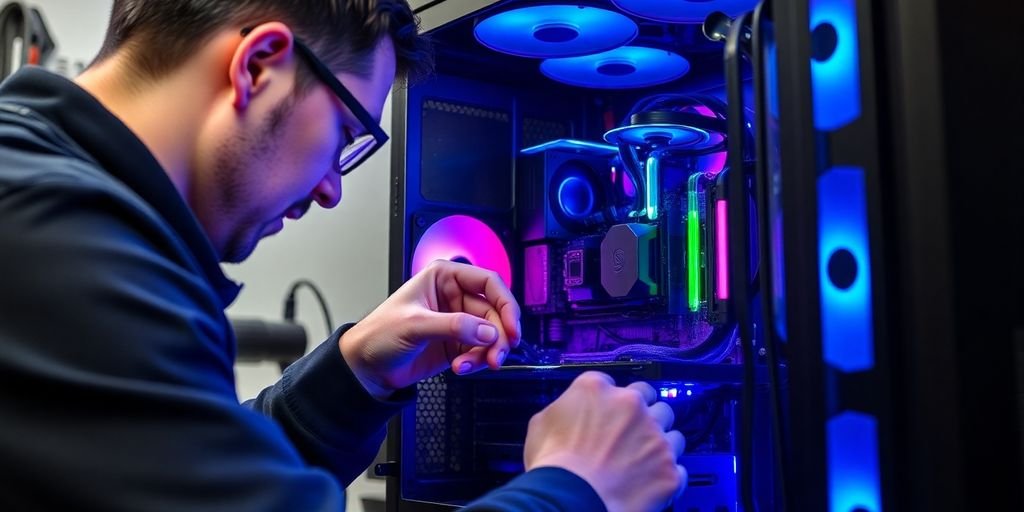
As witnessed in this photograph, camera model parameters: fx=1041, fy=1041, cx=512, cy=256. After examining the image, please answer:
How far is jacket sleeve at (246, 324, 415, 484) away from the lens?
1143 millimetres

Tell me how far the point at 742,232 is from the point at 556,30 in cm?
47

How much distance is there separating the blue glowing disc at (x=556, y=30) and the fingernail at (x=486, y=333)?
1.30 ft

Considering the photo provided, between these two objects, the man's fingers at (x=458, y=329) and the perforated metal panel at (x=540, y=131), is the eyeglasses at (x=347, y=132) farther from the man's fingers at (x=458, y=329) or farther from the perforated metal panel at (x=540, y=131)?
the perforated metal panel at (x=540, y=131)

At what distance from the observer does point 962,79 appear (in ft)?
2.54

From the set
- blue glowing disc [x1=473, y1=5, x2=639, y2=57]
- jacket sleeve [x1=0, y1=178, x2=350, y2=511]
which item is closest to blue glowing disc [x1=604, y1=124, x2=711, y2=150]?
blue glowing disc [x1=473, y1=5, x2=639, y2=57]

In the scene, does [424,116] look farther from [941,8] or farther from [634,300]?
[941,8]

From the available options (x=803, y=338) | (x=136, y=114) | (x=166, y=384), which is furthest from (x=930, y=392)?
(x=136, y=114)

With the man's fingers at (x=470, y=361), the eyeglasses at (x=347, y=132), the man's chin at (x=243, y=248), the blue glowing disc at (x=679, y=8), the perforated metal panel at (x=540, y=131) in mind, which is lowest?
the man's fingers at (x=470, y=361)

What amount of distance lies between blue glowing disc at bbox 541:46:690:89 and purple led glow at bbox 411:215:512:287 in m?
0.23

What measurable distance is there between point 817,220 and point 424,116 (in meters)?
0.71

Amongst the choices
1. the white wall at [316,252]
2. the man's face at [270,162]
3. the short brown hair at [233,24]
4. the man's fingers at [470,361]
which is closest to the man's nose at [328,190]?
the man's face at [270,162]

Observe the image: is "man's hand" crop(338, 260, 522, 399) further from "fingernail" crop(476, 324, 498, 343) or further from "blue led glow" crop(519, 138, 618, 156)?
"blue led glow" crop(519, 138, 618, 156)

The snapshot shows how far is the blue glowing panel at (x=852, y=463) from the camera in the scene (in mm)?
781

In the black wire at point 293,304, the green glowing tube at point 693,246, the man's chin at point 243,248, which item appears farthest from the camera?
the black wire at point 293,304
